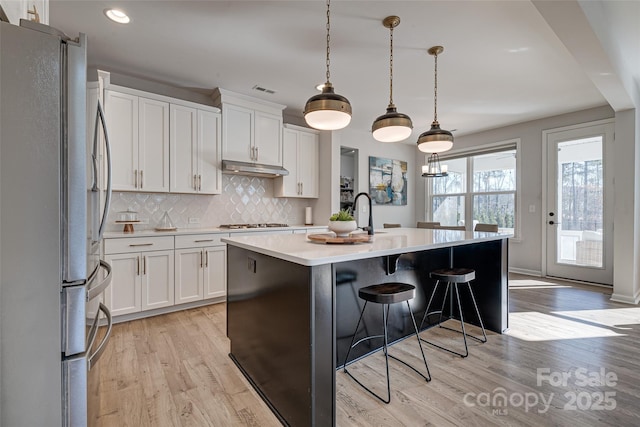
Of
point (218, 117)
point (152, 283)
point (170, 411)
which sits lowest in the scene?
point (170, 411)

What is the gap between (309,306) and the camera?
139 cm

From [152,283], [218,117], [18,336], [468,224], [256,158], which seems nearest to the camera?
[18,336]

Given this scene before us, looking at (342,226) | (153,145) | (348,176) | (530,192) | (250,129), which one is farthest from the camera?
(348,176)

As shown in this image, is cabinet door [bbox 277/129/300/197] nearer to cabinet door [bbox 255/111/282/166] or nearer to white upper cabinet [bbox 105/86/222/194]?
cabinet door [bbox 255/111/282/166]

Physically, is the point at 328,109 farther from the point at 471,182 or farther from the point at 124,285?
the point at 471,182

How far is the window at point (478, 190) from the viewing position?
5.34 meters

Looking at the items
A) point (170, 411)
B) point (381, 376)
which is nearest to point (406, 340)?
point (381, 376)

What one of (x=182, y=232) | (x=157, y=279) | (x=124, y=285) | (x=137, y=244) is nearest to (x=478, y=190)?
(x=182, y=232)

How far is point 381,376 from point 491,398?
2.14 feet

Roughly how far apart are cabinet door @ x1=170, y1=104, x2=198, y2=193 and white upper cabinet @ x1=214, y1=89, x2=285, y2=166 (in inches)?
14.8

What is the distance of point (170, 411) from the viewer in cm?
165

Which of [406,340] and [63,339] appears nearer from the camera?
[63,339]

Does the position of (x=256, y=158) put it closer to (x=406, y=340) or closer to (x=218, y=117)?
(x=218, y=117)

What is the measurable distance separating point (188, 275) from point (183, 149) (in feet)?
4.84
